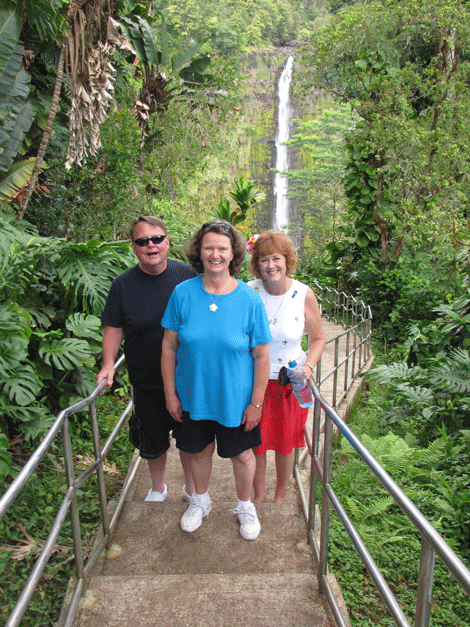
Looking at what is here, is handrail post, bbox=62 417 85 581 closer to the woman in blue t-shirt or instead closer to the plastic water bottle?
the woman in blue t-shirt

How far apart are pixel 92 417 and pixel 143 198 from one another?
738 cm

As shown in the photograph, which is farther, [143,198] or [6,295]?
[143,198]

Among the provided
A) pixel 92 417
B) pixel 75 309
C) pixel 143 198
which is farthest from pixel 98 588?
pixel 143 198

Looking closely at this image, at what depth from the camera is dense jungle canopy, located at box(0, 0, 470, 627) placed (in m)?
3.81

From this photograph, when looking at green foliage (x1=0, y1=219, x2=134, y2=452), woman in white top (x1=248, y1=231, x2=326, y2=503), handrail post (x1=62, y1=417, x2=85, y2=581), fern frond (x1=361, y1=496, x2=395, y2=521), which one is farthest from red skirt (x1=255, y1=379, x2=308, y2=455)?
green foliage (x1=0, y1=219, x2=134, y2=452)

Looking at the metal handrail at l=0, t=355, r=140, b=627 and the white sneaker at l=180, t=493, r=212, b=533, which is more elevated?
the metal handrail at l=0, t=355, r=140, b=627

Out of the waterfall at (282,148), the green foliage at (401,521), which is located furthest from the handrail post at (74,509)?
the waterfall at (282,148)

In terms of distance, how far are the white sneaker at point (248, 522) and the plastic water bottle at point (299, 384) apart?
559 millimetres

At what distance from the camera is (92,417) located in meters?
2.07

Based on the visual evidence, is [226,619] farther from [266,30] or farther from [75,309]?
[266,30]

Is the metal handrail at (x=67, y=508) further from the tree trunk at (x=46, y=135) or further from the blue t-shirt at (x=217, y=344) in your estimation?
the tree trunk at (x=46, y=135)

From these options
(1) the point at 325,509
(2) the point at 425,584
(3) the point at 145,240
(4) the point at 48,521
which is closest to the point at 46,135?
(3) the point at 145,240

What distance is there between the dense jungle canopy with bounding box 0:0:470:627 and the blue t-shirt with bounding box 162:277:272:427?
4.47 ft

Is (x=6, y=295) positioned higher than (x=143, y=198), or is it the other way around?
(x=143, y=198)
